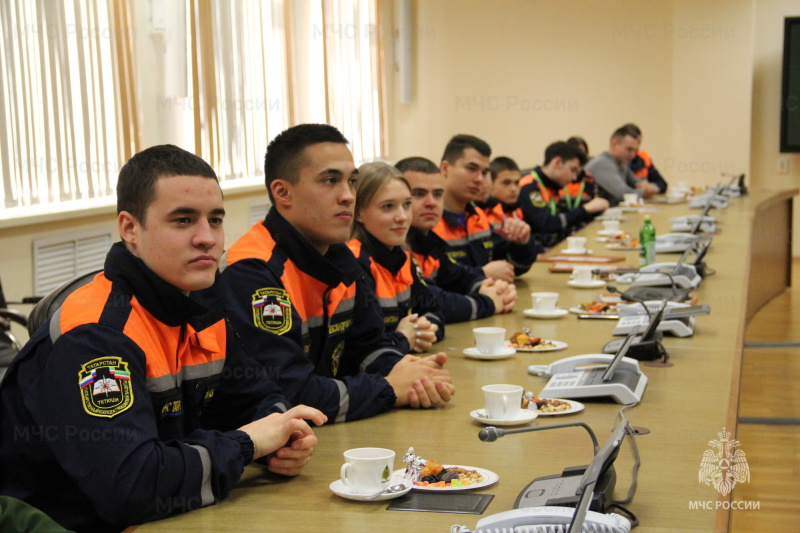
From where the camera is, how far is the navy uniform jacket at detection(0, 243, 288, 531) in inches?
54.9

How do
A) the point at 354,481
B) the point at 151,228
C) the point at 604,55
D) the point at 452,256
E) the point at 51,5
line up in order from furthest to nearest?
1. the point at 604,55
2. the point at 51,5
3. the point at 452,256
4. the point at 151,228
5. the point at 354,481

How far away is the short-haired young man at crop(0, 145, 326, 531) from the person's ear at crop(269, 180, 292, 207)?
1.85 ft

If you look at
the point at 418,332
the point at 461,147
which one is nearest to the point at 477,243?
the point at 461,147

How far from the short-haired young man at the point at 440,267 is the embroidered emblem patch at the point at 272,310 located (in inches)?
42.4

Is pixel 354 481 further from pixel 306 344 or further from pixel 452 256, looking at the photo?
pixel 452 256

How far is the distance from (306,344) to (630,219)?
4339mm

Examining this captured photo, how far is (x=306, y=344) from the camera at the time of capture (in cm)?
218

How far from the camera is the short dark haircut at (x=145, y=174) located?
161 cm

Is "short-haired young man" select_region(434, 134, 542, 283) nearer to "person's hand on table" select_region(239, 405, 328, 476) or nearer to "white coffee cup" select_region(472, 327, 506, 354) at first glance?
"white coffee cup" select_region(472, 327, 506, 354)

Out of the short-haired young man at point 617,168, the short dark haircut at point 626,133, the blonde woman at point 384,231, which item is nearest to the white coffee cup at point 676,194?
the short-haired young man at point 617,168

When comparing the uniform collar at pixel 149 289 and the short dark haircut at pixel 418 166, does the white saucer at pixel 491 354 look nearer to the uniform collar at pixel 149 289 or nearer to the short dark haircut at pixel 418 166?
the short dark haircut at pixel 418 166

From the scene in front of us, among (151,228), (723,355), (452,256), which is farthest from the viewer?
(452,256)

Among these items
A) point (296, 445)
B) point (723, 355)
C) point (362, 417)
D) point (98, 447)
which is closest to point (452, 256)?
point (723, 355)

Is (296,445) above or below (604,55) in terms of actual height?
below
